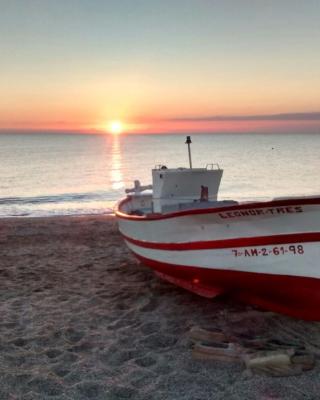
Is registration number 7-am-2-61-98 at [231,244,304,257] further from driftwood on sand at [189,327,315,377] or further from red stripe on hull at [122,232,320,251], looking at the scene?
driftwood on sand at [189,327,315,377]

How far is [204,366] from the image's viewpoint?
16.2ft

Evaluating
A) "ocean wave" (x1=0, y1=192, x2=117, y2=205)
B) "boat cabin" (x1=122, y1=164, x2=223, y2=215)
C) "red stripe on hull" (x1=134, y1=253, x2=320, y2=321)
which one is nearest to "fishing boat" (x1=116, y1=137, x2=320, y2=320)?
"red stripe on hull" (x1=134, y1=253, x2=320, y2=321)

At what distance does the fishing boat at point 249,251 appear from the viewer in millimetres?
5297

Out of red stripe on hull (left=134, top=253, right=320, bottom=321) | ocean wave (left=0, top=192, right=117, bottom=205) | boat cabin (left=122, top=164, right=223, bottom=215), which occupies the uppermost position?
boat cabin (left=122, top=164, right=223, bottom=215)

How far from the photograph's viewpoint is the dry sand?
454cm

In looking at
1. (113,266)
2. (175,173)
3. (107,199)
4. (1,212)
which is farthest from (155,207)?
(107,199)

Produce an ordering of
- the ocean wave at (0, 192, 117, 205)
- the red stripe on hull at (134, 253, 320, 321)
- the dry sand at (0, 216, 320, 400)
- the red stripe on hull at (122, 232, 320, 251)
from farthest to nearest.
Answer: the ocean wave at (0, 192, 117, 205) → the red stripe on hull at (134, 253, 320, 321) → the red stripe on hull at (122, 232, 320, 251) → the dry sand at (0, 216, 320, 400)

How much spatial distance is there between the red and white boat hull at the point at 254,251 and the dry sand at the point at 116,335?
0.46 metres

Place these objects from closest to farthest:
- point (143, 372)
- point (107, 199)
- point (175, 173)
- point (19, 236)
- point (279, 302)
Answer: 1. point (143, 372)
2. point (279, 302)
3. point (175, 173)
4. point (19, 236)
5. point (107, 199)

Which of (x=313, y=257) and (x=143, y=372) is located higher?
(x=313, y=257)

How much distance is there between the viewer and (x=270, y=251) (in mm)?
5523

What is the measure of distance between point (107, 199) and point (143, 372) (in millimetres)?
24854

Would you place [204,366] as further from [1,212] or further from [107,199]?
[107,199]

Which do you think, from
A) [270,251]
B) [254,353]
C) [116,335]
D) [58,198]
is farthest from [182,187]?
[58,198]
